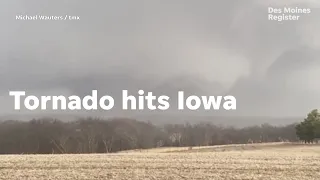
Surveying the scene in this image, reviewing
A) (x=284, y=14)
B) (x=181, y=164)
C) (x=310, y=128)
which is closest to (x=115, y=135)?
(x=181, y=164)

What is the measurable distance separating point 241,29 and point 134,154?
2.07m

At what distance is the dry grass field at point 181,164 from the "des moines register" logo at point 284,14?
160 centimetres

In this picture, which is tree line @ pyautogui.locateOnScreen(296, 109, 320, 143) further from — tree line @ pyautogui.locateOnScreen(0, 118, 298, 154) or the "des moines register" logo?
the "des moines register" logo

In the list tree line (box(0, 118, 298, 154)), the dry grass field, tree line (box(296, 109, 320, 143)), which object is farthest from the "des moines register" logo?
the dry grass field

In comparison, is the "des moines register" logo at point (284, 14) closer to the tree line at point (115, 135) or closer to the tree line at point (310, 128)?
the tree line at point (310, 128)

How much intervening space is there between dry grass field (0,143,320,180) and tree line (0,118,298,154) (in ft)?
0.29

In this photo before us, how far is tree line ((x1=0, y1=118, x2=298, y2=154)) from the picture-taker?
6535 millimetres

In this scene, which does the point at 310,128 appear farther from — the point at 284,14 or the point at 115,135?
the point at 115,135

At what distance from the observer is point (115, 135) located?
21.7 feet

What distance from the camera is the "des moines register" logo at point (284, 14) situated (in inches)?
263

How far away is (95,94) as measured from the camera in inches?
258

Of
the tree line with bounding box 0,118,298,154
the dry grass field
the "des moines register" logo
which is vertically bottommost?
the dry grass field

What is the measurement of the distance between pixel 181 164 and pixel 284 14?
7.55ft

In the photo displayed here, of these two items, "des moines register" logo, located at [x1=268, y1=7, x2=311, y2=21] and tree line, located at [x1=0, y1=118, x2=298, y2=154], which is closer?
tree line, located at [x1=0, y1=118, x2=298, y2=154]
